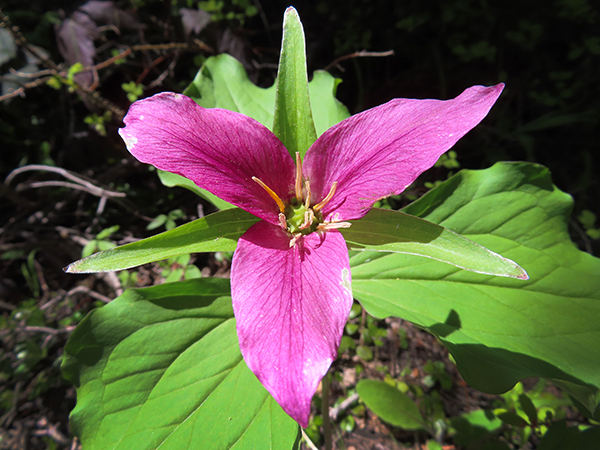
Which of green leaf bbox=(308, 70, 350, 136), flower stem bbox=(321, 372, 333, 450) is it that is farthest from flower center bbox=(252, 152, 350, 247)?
flower stem bbox=(321, 372, 333, 450)

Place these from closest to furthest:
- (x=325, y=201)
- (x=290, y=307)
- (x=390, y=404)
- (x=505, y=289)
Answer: (x=290, y=307) → (x=325, y=201) → (x=505, y=289) → (x=390, y=404)

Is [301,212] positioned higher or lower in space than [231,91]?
lower

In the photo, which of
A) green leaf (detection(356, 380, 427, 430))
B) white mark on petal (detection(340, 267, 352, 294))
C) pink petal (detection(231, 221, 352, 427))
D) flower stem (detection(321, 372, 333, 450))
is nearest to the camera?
pink petal (detection(231, 221, 352, 427))

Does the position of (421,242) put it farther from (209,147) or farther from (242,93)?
(242,93)

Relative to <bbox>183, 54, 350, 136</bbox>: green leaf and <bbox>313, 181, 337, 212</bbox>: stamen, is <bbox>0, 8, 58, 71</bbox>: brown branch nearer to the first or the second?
<bbox>183, 54, 350, 136</bbox>: green leaf

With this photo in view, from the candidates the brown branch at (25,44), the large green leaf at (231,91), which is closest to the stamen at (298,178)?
the large green leaf at (231,91)

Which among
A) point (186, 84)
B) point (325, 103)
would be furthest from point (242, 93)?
point (186, 84)

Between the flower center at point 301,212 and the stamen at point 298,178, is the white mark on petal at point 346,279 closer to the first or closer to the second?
the flower center at point 301,212
